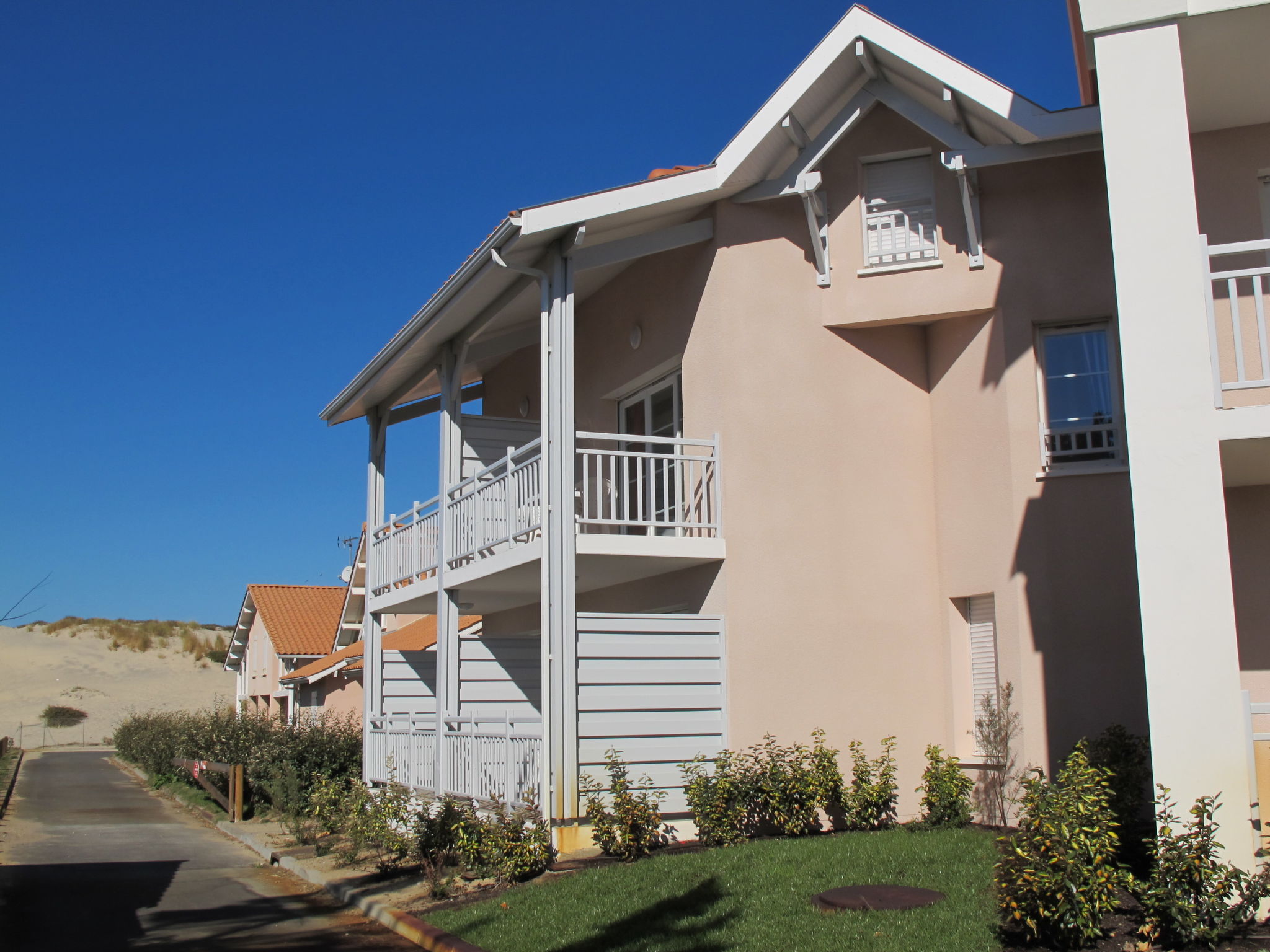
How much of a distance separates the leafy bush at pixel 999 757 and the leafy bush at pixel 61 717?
67.2m

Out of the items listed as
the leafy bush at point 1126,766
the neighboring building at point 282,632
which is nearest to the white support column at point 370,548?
the leafy bush at point 1126,766

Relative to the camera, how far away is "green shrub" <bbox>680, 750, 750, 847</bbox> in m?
11.9

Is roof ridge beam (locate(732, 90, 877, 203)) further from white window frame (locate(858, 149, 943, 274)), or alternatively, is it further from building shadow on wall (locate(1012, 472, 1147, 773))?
building shadow on wall (locate(1012, 472, 1147, 773))

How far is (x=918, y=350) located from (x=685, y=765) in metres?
5.59

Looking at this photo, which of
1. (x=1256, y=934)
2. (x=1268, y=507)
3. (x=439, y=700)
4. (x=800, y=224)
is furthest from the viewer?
(x=439, y=700)

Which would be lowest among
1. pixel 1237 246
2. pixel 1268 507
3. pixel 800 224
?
pixel 1268 507

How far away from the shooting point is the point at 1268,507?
34.6ft

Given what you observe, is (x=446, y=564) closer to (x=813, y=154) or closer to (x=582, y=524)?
(x=582, y=524)


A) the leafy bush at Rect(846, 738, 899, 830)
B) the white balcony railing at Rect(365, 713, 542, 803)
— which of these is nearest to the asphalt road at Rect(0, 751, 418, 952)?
the white balcony railing at Rect(365, 713, 542, 803)

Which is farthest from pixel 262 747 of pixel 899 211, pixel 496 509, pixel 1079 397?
pixel 1079 397

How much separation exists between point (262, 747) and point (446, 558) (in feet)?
27.8

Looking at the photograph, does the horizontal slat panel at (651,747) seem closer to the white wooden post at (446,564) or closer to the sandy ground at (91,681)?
the white wooden post at (446,564)

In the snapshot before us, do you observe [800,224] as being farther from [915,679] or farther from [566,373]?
[915,679]

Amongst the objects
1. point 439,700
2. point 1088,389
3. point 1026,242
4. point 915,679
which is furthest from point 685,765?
point 1026,242
